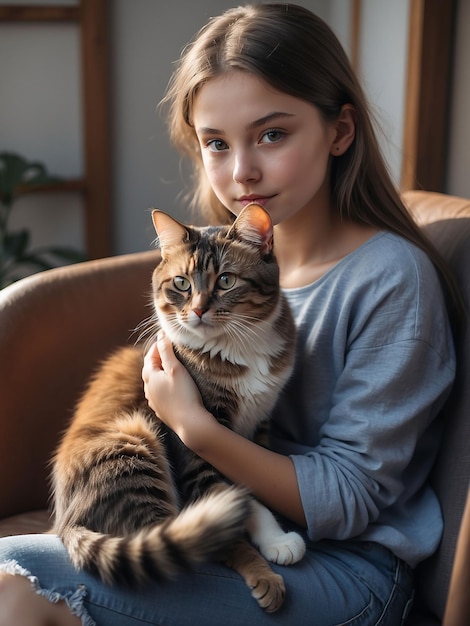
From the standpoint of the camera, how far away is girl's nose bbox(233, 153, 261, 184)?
4.50 ft

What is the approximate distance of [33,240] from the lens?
3.37 meters

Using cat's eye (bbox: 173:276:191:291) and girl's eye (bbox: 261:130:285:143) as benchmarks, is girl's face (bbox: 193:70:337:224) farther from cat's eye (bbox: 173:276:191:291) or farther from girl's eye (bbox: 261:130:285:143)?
cat's eye (bbox: 173:276:191:291)

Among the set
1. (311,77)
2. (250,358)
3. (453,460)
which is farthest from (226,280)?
(453,460)

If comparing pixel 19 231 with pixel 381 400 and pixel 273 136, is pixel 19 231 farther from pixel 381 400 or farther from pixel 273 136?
pixel 381 400

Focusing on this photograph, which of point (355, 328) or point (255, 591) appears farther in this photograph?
point (355, 328)

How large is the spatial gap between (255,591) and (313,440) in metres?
0.38

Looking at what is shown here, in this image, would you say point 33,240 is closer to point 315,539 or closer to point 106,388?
point 106,388

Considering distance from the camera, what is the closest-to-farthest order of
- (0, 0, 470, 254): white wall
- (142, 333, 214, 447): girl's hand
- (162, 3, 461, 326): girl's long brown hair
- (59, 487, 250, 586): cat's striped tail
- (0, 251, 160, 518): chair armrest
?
(59, 487, 250, 586): cat's striped tail < (142, 333, 214, 447): girl's hand < (162, 3, 461, 326): girl's long brown hair < (0, 251, 160, 518): chair armrest < (0, 0, 470, 254): white wall

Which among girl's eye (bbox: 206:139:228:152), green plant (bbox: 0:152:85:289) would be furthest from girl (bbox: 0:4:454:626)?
green plant (bbox: 0:152:85:289)

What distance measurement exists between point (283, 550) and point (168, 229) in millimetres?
585

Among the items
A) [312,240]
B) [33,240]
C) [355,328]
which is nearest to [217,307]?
[355,328]

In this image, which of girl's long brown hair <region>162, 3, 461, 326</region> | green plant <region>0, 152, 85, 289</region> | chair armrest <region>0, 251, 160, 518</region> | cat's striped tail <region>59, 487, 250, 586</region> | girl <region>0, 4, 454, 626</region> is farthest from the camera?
green plant <region>0, 152, 85, 289</region>

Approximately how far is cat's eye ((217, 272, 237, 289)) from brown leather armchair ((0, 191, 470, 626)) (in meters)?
0.44

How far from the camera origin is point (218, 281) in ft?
4.27
